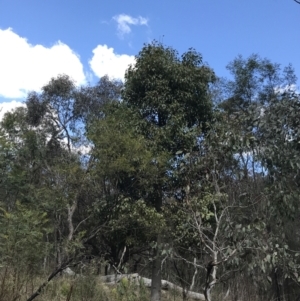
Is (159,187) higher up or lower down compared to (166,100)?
lower down

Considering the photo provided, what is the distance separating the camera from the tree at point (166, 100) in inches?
367

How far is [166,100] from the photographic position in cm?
957

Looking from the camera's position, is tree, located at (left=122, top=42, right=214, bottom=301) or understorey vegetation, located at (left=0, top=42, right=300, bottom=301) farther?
tree, located at (left=122, top=42, right=214, bottom=301)

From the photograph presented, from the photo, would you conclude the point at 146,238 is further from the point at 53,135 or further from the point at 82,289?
the point at 53,135

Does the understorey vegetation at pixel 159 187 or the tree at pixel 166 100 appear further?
the tree at pixel 166 100

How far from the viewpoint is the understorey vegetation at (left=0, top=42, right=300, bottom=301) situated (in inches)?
129

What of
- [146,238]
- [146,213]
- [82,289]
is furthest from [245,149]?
[146,238]

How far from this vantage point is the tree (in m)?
9.31

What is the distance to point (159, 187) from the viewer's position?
942 centimetres

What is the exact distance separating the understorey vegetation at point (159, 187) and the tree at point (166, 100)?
0.03 meters

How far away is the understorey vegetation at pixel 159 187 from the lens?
328cm

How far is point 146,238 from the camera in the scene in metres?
9.23

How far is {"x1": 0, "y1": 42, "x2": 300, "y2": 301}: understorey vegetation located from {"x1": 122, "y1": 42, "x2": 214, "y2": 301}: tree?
0.03 meters

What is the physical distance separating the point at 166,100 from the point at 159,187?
6.13 feet
